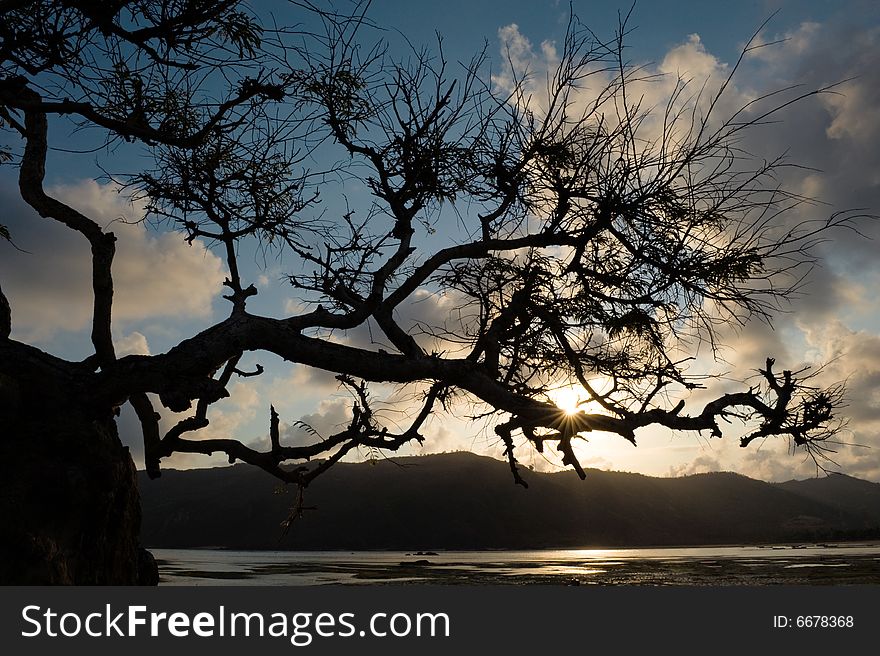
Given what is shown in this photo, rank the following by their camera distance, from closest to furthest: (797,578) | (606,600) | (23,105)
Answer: (606,600) → (23,105) → (797,578)

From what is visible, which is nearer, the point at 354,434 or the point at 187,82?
the point at 187,82

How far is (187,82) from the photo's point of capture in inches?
355

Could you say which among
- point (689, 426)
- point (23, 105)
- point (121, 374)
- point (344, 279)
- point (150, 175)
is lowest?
point (689, 426)

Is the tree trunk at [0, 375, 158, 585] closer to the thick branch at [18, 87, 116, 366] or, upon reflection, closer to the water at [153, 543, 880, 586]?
the thick branch at [18, 87, 116, 366]

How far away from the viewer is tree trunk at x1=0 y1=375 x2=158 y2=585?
21.2ft

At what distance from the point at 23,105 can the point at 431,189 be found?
17.4 feet

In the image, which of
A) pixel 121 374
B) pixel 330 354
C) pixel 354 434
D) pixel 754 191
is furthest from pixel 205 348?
pixel 754 191

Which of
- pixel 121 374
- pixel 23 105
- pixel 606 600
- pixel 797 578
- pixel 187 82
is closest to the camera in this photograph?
pixel 606 600

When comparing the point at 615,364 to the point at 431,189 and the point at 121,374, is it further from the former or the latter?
the point at 121,374

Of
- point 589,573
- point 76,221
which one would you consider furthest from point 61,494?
point 589,573

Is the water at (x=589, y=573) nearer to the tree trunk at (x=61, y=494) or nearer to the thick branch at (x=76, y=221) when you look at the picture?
the tree trunk at (x=61, y=494)

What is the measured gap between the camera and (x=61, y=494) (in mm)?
7000

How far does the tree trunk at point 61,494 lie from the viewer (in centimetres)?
646

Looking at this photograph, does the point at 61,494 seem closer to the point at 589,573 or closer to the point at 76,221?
the point at 76,221
